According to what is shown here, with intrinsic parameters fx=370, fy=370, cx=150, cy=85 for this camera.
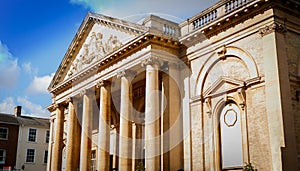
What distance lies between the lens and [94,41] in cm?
2391

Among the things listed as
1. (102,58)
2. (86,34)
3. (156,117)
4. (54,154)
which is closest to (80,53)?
(86,34)

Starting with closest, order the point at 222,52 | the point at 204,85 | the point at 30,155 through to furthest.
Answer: the point at 222,52 < the point at 204,85 < the point at 30,155

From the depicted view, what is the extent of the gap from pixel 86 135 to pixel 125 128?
195 inches

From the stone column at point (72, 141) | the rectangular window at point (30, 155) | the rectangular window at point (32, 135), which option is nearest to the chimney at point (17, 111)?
the rectangular window at point (32, 135)

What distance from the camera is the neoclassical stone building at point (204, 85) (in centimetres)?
1459

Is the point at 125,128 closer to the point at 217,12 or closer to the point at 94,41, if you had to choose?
the point at 94,41

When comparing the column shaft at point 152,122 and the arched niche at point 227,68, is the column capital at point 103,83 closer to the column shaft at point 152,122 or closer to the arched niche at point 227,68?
the column shaft at point 152,122

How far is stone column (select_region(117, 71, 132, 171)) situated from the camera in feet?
61.7

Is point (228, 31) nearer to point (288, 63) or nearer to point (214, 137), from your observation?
point (288, 63)

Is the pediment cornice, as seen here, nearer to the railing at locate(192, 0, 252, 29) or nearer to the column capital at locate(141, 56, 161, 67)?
the column capital at locate(141, 56, 161, 67)

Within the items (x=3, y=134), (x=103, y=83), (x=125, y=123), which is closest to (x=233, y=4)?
(x=125, y=123)

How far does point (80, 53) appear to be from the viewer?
84.2 feet

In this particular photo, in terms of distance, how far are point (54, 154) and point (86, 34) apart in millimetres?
9085

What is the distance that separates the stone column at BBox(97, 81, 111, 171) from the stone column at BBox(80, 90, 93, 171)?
198 centimetres
